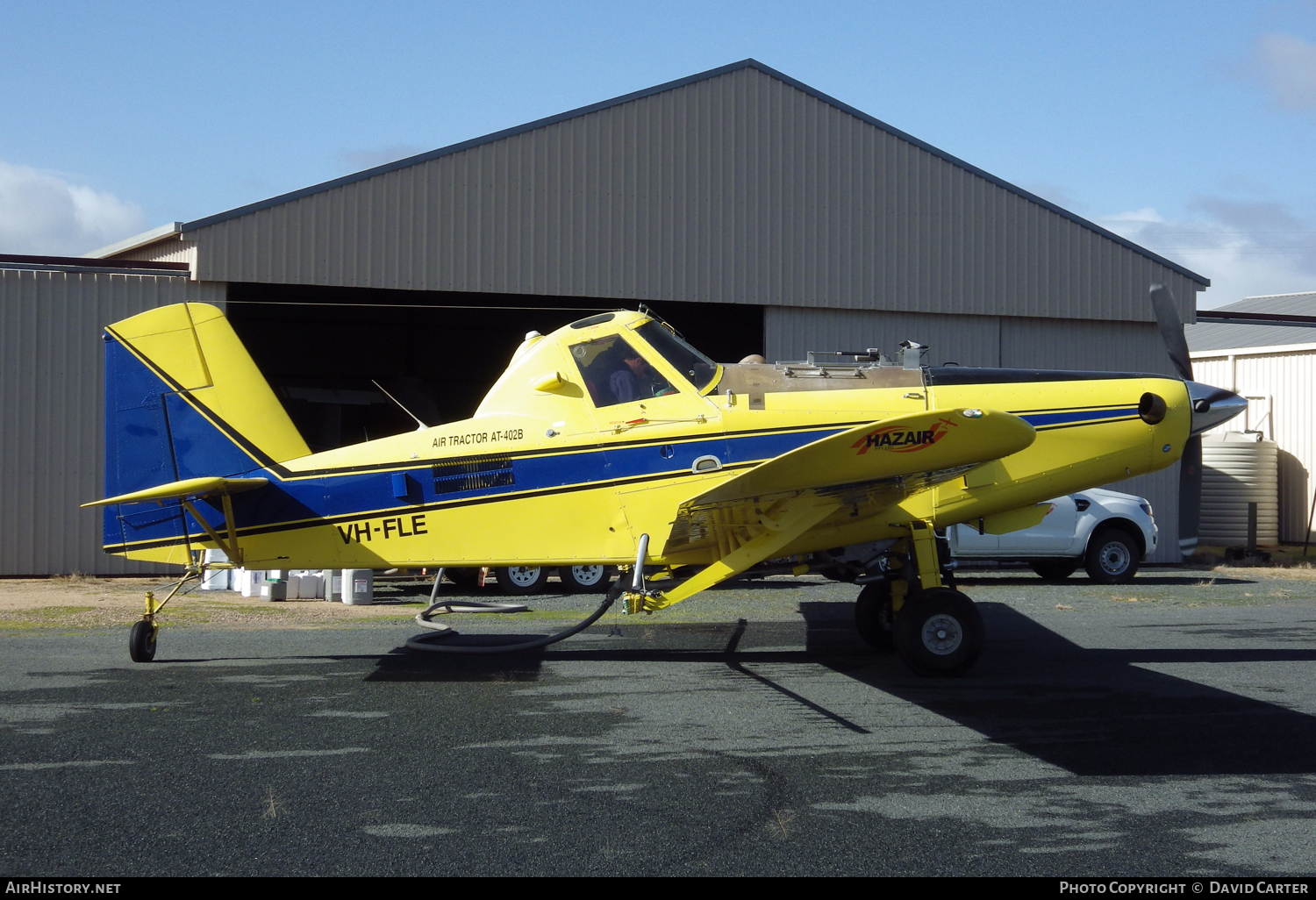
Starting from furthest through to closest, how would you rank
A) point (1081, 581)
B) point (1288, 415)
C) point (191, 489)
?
point (1288, 415) < point (1081, 581) < point (191, 489)

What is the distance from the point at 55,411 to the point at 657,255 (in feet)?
30.9

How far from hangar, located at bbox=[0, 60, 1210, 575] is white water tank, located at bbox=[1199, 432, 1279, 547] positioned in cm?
430

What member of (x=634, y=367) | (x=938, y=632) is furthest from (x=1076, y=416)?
(x=634, y=367)

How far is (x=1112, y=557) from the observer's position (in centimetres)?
1585

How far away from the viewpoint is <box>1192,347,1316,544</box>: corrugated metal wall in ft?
82.0

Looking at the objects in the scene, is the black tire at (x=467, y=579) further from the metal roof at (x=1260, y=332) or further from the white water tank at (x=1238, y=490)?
the metal roof at (x=1260, y=332)

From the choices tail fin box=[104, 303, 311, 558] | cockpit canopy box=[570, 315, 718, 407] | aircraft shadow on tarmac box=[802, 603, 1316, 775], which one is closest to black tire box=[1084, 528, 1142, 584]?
aircraft shadow on tarmac box=[802, 603, 1316, 775]

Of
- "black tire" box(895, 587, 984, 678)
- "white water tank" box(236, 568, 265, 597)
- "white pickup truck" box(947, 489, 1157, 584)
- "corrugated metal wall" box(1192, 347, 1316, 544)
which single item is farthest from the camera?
"corrugated metal wall" box(1192, 347, 1316, 544)

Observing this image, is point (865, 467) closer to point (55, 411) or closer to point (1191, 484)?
point (1191, 484)

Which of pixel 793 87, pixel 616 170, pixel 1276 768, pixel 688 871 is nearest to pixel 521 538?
pixel 688 871

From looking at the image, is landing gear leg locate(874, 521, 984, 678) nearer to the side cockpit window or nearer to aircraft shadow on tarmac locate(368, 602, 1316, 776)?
aircraft shadow on tarmac locate(368, 602, 1316, 776)

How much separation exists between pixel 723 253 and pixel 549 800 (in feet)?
43.7

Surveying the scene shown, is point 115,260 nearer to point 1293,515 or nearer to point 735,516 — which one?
point 735,516

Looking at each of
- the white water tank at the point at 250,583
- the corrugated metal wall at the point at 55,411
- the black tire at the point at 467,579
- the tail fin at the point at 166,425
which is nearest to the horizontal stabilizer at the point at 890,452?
the tail fin at the point at 166,425
